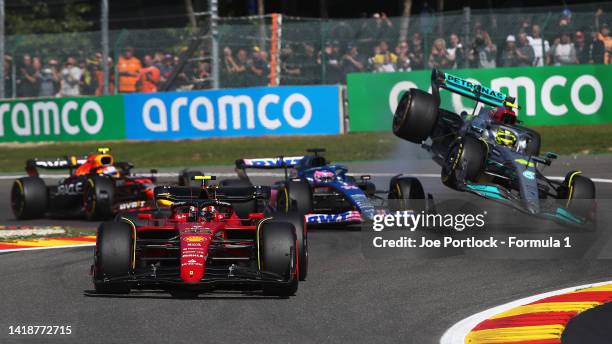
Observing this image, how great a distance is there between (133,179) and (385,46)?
998cm

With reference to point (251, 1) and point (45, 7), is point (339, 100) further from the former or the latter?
point (45, 7)

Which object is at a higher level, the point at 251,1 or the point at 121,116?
the point at 251,1

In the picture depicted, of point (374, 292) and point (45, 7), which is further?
point (45, 7)

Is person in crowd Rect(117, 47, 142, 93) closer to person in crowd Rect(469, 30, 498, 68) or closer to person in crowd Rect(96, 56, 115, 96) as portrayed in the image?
person in crowd Rect(96, 56, 115, 96)

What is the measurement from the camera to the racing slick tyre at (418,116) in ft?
45.0

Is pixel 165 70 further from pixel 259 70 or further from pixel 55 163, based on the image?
pixel 55 163

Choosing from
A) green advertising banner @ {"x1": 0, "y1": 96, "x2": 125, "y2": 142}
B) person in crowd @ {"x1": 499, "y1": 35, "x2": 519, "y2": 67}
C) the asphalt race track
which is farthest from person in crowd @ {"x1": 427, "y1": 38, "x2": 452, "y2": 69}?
the asphalt race track

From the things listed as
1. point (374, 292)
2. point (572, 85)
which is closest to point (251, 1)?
point (572, 85)

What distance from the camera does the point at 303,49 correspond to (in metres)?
25.9

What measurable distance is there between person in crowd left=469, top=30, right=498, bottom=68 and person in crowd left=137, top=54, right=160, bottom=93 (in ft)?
22.4

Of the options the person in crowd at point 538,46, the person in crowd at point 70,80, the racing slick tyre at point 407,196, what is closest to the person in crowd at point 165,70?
the person in crowd at point 70,80

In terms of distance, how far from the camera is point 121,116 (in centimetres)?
2625

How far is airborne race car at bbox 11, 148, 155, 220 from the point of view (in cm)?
1608

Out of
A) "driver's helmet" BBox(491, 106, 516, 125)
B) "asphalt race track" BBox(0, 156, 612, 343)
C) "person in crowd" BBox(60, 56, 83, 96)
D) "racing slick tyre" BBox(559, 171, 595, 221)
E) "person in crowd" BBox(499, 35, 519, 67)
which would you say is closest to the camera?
"asphalt race track" BBox(0, 156, 612, 343)
